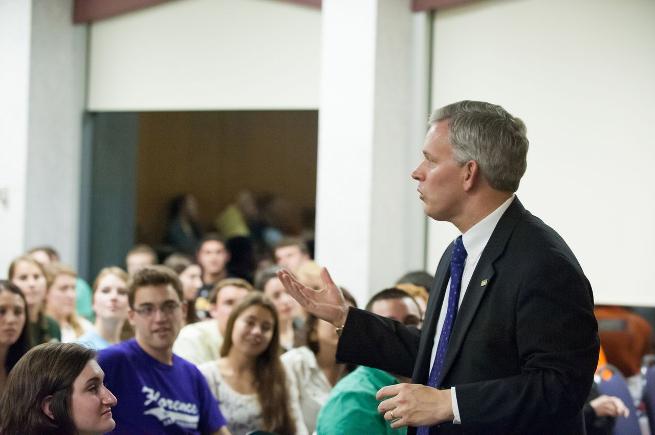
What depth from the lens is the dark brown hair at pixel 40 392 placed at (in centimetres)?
257

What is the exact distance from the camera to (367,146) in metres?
5.96

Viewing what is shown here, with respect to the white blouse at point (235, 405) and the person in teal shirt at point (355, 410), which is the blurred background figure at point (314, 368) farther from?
the person in teal shirt at point (355, 410)

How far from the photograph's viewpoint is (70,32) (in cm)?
805

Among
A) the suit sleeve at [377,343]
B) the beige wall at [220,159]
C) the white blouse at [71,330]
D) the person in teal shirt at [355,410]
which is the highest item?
the beige wall at [220,159]

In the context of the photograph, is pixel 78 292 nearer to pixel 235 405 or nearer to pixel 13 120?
pixel 13 120

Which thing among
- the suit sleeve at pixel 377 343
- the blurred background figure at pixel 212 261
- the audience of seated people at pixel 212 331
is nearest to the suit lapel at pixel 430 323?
the suit sleeve at pixel 377 343

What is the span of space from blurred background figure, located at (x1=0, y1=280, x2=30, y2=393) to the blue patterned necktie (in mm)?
2066

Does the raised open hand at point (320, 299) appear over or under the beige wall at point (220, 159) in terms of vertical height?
under

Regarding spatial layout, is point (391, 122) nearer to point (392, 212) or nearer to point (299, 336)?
point (392, 212)

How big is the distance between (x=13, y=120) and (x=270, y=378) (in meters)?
4.11

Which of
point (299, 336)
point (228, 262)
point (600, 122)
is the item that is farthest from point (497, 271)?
point (228, 262)

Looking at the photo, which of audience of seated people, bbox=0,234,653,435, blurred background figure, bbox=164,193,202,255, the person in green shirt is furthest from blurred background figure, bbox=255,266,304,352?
blurred background figure, bbox=164,193,202,255

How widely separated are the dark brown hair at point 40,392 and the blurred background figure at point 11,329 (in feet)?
4.58

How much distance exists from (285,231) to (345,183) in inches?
150
